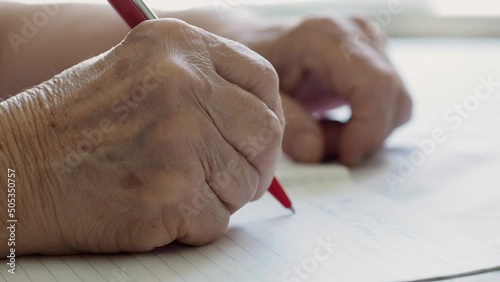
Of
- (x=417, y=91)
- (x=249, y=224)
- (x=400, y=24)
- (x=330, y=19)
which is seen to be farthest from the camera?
(x=400, y=24)

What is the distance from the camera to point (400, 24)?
1700mm

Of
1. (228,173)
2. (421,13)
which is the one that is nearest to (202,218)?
(228,173)

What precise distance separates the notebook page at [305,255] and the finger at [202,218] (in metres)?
0.01

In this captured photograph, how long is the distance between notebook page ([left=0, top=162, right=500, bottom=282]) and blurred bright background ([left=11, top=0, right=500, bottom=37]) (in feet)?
3.43

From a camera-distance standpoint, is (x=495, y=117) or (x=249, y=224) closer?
(x=249, y=224)

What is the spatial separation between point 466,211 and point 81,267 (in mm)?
360

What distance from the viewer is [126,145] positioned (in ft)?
1.80

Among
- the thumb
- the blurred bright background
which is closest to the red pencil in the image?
the thumb

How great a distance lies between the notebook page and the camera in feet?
1.74

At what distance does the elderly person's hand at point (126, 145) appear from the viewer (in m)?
0.55

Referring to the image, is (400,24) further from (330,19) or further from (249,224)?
(249,224)

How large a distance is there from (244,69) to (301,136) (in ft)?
1.01

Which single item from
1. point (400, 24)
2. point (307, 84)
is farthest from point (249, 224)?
point (400, 24)

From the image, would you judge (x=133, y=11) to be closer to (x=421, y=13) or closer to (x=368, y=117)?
(x=368, y=117)
